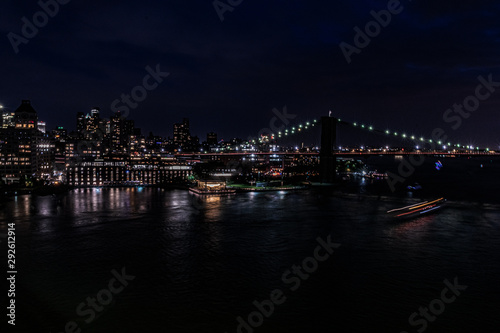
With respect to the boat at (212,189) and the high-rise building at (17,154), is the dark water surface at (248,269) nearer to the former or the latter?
the boat at (212,189)

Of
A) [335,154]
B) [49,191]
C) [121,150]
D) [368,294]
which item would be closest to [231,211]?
[368,294]

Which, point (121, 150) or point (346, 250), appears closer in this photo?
point (346, 250)

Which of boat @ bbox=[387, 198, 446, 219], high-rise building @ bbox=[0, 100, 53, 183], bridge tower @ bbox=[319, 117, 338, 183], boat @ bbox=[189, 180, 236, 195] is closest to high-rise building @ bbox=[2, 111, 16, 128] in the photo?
high-rise building @ bbox=[0, 100, 53, 183]

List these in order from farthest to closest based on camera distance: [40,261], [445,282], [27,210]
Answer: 1. [27,210]
2. [40,261]
3. [445,282]

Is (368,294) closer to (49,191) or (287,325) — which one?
(287,325)

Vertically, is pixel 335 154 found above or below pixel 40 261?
above

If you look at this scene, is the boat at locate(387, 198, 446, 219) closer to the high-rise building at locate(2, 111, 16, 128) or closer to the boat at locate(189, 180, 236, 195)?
the boat at locate(189, 180, 236, 195)
